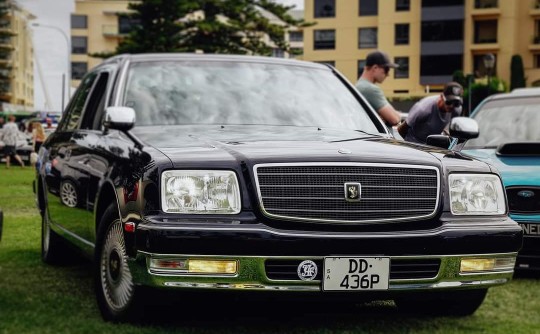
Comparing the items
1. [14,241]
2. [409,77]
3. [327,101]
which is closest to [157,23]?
[409,77]

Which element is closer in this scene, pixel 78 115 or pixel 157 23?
pixel 78 115

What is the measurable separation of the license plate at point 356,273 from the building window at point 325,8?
68.6 meters

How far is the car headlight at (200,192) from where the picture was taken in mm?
4660

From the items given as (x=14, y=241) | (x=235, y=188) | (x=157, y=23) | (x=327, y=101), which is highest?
(x=157, y=23)

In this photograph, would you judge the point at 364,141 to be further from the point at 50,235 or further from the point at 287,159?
the point at 50,235

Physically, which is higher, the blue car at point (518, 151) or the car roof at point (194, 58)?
the car roof at point (194, 58)

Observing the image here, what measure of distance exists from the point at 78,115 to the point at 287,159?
9.87 ft

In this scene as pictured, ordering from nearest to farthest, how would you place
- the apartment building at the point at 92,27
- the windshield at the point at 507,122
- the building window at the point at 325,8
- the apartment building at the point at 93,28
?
the windshield at the point at 507,122 → the building window at the point at 325,8 → the apartment building at the point at 93,28 → the apartment building at the point at 92,27

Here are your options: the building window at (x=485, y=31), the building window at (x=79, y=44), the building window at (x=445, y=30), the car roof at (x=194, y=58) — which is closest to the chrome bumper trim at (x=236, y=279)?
the car roof at (x=194, y=58)

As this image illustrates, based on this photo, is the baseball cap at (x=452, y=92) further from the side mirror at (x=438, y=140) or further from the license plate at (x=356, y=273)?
the license plate at (x=356, y=273)

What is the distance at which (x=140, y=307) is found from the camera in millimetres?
5051

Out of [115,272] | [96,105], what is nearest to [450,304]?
[115,272]

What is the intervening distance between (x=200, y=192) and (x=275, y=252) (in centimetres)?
48

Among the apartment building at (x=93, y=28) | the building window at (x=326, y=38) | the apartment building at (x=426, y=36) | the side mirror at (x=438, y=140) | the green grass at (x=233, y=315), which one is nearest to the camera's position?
the green grass at (x=233, y=315)
